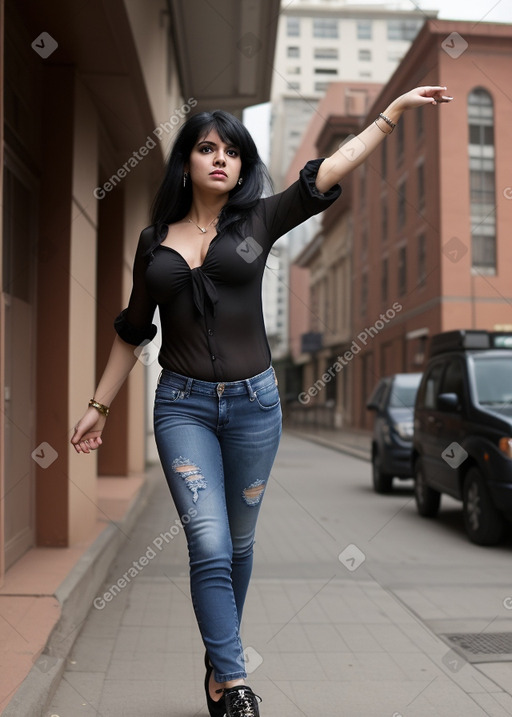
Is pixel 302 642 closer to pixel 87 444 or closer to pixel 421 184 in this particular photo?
pixel 87 444

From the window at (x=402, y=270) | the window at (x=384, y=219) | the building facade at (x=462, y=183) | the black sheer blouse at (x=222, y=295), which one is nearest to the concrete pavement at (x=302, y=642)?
the black sheer blouse at (x=222, y=295)

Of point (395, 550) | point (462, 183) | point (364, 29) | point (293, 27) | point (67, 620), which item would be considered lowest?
point (395, 550)

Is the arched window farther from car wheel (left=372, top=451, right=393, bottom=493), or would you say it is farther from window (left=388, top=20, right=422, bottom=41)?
window (left=388, top=20, right=422, bottom=41)

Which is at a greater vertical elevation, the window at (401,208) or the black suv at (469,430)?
the window at (401,208)

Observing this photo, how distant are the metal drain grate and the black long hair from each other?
244 centimetres

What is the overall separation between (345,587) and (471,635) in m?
1.31

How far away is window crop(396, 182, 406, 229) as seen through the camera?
3169 centimetres

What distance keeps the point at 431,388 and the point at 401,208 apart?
23449 millimetres

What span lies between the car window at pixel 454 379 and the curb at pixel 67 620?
349 centimetres

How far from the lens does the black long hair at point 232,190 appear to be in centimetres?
296

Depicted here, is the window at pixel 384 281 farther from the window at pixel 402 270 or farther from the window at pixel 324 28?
the window at pixel 324 28

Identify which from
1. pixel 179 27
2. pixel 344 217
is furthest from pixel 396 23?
pixel 179 27

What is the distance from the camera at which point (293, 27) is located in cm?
8919

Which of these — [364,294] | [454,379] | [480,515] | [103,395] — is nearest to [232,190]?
[103,395]
